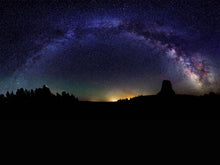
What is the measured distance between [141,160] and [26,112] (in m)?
29.6

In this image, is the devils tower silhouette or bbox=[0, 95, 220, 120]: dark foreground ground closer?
bbox=[0, 95, 220, 120]: dark foreground ground

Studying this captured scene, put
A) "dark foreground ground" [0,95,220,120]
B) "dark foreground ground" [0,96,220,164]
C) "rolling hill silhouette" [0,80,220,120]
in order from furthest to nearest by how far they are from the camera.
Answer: "dark foreground ground" [0,95,220,120], "rolling hill silhouette" [0,80,220,120], "dark foreground ground" [0,96,220,164]

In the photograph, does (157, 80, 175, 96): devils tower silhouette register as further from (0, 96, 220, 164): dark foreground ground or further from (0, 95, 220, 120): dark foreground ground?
(0, 96, 220, 164): dark foreground ground

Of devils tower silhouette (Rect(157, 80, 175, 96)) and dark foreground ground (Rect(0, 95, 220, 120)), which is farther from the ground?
devils tower silhouette (Rect(157, 80, 175, 96))

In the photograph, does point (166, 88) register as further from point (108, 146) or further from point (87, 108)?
point (108, 146)

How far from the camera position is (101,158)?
8562 mm

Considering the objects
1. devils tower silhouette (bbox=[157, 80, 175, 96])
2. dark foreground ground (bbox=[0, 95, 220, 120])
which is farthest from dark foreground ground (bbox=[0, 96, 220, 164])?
devils tower silhouette (bbox=[157, 80, 175, 96])

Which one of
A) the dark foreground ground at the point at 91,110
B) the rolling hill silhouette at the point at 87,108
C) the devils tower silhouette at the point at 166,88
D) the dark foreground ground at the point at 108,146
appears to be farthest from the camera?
the devils tower silhouette at the point at 166,88

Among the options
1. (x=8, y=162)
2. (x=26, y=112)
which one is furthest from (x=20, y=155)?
(x=26, y=112)

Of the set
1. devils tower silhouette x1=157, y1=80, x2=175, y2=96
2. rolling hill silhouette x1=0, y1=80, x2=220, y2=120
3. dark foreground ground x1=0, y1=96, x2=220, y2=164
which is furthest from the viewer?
devils tower silhouette x1=157, y1=80, x2=175, y2=96

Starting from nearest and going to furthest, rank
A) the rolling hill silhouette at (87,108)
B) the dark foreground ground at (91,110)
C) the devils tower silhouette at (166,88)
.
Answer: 1. the rolling hill silhouette at (87,108)
2. the dark foreground ground at (91,110)
3. the devils tower silhouette at (166,88)

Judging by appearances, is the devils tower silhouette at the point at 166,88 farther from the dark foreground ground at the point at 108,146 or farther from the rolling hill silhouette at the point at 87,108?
the dark foreground ground at the point at 108,146

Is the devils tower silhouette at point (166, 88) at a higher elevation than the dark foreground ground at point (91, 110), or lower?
higher

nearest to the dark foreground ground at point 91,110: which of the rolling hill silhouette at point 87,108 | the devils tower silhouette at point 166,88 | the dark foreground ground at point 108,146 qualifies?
the rolling hill silhouette at point 87,108
